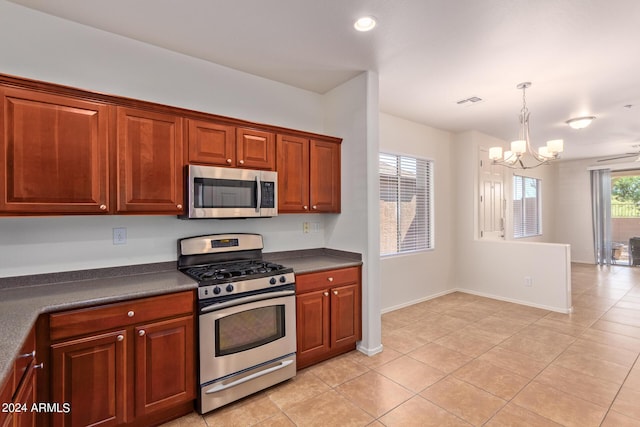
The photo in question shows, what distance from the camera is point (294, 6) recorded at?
2053mm

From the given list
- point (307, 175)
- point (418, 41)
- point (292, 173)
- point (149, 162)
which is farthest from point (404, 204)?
point (149, 162)

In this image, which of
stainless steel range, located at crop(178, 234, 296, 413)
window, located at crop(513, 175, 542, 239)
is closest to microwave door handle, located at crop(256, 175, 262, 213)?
stainless steel range, located at crop(178, 234, 296, 413)

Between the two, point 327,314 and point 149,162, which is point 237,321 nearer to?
point 327,314

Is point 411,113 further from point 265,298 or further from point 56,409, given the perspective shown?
point 56,409

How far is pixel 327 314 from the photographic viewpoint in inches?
112

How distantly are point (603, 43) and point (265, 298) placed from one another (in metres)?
3.39

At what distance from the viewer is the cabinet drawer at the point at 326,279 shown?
2695 mm

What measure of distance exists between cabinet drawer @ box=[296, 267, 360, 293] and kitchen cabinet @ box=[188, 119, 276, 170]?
1.06 metres

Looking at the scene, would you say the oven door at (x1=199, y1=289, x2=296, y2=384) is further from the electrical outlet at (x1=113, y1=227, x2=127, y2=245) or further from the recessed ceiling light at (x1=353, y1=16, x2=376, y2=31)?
the recessed ceiling light at (x1=353, y1=16, x2=376, y2=31)

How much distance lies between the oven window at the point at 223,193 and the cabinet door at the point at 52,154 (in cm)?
61

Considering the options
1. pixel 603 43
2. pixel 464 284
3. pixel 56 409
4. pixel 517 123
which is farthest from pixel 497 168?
pixel 56 409

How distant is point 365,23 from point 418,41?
1.71 feet

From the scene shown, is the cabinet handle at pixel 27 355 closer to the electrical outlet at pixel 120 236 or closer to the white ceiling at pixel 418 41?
the electrical outlet at pixel 120 236

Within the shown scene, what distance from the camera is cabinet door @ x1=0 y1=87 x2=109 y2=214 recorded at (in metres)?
1.81
